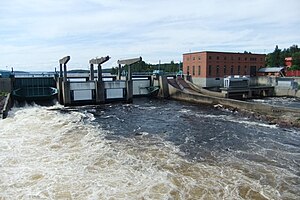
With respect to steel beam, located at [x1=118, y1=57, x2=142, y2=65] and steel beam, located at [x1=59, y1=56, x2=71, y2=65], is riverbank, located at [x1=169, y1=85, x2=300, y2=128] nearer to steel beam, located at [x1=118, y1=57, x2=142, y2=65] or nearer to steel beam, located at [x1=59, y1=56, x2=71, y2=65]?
steel beam, located at [x1=118, y1=57, x2=142, y2=65]

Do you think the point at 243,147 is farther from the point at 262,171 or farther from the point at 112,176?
the point at 112,176

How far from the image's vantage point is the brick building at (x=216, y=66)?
1610 inches

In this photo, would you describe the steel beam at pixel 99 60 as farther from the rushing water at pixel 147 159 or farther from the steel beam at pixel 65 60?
the rushing water at pixel 147 159

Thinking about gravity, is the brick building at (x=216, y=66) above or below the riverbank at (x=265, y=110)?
above

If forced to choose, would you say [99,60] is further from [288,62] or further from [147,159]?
[288,62]

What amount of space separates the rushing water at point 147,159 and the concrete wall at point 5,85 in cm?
953

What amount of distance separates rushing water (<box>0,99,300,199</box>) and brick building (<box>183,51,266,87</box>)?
73.2 ft

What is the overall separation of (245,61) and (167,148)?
124 feet

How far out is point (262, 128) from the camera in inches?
684

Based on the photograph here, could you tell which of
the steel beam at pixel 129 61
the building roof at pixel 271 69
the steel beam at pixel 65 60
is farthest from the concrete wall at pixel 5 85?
Result: the building roof at pixel 271 69

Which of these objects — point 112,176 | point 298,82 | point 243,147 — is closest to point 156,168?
point 112,176

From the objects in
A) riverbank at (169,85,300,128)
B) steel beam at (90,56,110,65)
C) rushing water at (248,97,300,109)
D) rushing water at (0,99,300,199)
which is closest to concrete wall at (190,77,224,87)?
rushing water at (248,97,300,109)

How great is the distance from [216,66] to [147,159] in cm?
3345

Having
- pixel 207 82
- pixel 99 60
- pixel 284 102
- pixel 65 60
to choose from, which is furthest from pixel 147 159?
pixel 207 82
